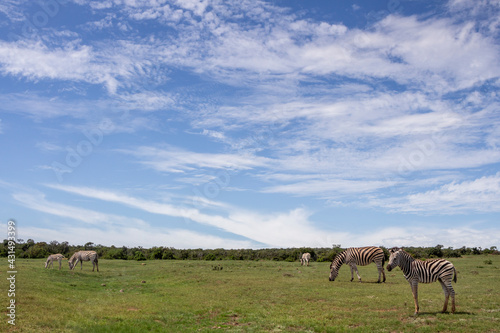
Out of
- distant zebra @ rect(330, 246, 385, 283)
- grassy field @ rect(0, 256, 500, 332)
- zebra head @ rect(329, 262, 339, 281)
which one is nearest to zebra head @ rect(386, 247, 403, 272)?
grassy field @ rect(0, 256, 500, 332)

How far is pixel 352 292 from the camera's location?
1034 inches

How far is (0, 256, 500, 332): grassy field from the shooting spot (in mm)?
17609

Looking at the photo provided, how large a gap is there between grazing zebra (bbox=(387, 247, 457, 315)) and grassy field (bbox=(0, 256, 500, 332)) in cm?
108

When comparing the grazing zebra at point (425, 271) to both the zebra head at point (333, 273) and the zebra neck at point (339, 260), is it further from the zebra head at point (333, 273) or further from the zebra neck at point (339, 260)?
the zebra neck at point (339, 260)

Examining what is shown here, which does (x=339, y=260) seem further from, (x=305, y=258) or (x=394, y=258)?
(x=305, y=258)

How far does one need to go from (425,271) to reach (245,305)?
1043 centimetres

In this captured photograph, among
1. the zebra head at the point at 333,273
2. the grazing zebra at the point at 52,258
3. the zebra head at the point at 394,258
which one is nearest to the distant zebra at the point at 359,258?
the zebra head at the point at 333,273

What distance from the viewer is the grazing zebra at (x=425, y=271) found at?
60.2ft

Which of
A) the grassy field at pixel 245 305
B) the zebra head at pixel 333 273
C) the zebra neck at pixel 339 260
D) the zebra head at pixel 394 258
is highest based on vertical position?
the zebra head at pixel 394 258

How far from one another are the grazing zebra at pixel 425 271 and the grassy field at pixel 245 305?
3.53 ft

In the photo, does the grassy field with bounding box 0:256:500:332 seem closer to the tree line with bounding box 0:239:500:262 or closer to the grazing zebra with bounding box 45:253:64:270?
the grazing zebra with bounding box 45:253:64:270

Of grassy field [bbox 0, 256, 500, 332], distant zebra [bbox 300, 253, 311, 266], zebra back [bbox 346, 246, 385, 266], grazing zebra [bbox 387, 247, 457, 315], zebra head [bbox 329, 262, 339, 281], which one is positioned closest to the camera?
grassy field [bbox 0, 256, 500, 332]

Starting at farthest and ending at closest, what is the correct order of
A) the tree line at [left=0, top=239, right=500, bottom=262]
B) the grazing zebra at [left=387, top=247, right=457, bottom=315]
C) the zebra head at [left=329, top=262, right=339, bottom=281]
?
the tree line at [left=0, top=239, right=500, bottom=262]
the zebra head at [left=329, top=262, right=339, bottom=281]
the grazing zebra at [left=387, top=247, right=457, bottom=315]

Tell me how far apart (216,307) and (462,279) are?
74.5 feet
